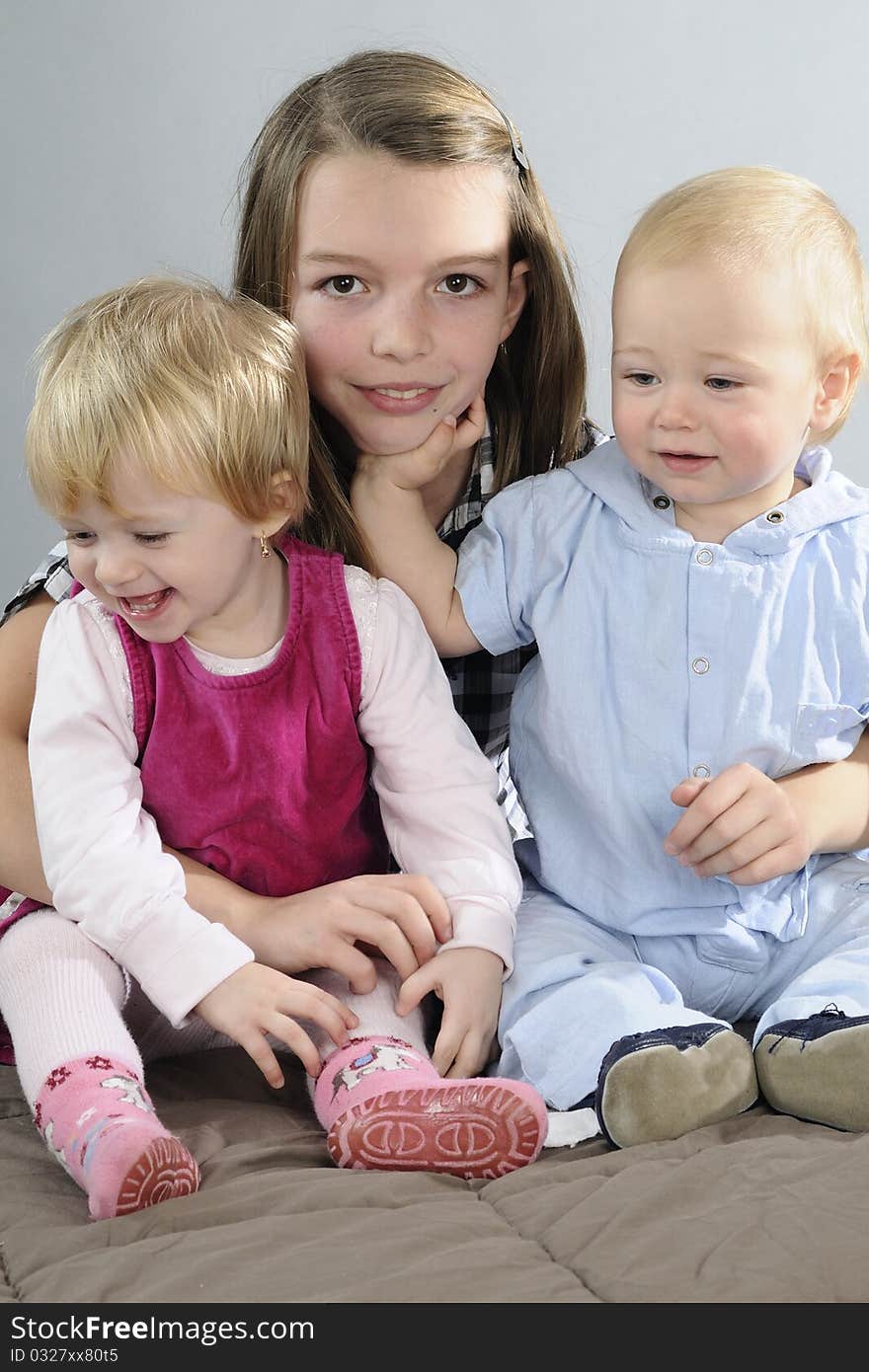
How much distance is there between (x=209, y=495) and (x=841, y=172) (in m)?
1.53

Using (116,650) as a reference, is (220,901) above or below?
below

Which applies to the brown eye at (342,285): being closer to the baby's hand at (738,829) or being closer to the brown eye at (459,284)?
the brown eye at (459,284)

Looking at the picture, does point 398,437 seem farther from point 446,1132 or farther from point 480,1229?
point 480,1229

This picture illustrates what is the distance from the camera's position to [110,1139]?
99cm

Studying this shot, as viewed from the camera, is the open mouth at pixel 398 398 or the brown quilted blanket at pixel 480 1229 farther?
the open mouth at pixel 398 398

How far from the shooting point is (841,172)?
2346 millimetres

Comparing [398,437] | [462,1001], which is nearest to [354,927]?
[462,1001]

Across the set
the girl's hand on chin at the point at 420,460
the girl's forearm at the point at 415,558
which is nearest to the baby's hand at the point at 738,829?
the girl's forearm at the point at 415,558

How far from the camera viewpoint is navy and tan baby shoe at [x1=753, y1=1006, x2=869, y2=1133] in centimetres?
107

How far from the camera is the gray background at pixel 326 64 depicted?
2.23m

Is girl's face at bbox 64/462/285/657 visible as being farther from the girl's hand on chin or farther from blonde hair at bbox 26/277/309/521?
the girl's hand on chin

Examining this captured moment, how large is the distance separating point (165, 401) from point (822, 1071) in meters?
0.71

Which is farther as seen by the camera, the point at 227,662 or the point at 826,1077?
the point at 227,662

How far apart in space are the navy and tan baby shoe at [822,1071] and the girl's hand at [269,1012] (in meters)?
0.33
